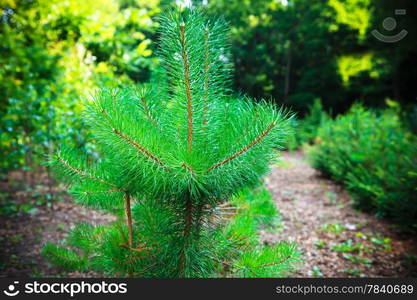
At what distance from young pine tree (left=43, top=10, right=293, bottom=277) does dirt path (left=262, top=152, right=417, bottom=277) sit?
68 cm

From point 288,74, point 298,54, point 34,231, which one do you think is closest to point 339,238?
point 34,231

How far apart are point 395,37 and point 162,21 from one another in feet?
7.10

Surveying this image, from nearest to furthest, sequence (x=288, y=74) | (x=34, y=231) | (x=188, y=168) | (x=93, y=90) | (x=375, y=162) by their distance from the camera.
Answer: (x=188, y=168) < (x=93, y=90) < (x=34, y=231) < (x=375, y=162) < (x=288, y=74)

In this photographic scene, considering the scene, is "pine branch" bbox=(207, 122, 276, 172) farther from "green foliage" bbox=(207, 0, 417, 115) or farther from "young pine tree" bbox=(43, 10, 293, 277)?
"green foliage" bbox=(207, 0, 417, 115)

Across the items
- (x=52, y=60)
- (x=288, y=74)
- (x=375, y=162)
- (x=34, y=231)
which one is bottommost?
(x=34, y=231)

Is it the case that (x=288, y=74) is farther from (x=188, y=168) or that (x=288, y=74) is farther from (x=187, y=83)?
(x=188, y=168)

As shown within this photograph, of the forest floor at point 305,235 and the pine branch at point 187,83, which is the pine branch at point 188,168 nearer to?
the pine branch at point 187,83

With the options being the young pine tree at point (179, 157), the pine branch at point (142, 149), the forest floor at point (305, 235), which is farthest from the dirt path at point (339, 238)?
→ the pine branch at point (142, 149)

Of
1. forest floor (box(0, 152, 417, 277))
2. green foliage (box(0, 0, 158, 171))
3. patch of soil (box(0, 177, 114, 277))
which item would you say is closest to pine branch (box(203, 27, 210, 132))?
forest floor (box(0, 152, 417, 277))

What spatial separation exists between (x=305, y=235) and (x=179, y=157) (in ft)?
10.0

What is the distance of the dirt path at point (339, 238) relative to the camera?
286cm

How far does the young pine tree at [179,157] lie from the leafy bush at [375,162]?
221 centimetres

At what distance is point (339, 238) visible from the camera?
3.57m

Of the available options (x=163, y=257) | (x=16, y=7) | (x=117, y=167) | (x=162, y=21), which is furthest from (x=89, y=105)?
(x=16, y=7)
